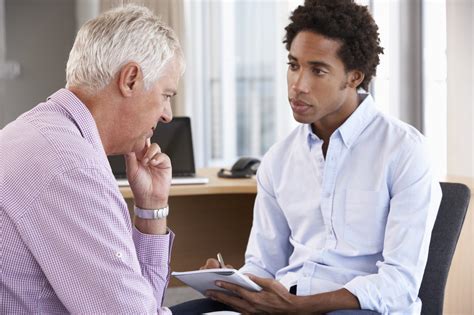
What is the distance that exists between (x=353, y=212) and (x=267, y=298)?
0.33 metres

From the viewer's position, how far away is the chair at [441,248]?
2154 millimetres

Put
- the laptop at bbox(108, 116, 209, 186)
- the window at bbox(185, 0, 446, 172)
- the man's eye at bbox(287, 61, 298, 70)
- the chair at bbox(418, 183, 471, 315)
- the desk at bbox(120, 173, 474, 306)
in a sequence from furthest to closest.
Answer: the window at bbox(185, 0, 446, 172) < the desk at bbox(120, 173, 474, 306) < the laptop at bbox(108, 116, 209, 186) < the man's eye at bbox(287, 61, 298, 70) < the chair at bbox(418, 183, 471, 315)

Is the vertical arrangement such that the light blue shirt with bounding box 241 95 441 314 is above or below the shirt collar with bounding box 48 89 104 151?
below

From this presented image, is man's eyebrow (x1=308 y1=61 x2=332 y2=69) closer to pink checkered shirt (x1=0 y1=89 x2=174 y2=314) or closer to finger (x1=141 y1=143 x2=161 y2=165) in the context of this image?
finger (x1=141 y1=143 x2=161 y2=165)

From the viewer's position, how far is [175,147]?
Result: 122 inches

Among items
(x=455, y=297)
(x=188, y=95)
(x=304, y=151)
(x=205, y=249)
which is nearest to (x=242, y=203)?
(x=205, y=249)

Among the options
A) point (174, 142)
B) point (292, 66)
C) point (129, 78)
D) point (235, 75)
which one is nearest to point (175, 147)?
point (174, 142)

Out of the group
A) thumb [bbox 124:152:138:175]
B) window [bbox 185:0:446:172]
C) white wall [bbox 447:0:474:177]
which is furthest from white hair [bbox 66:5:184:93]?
window [bbox 185:0:446:172]

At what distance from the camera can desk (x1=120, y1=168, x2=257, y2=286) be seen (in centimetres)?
349

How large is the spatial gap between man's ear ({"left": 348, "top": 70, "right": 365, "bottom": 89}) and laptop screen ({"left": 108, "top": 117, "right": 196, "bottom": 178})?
3.25 feet

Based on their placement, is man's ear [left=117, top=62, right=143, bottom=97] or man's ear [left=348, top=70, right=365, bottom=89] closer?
man's ear [left=117, top=62, right=143, bottom=97]

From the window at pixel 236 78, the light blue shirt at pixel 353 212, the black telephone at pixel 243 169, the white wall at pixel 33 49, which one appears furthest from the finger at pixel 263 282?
the white wall at pixel 33 49

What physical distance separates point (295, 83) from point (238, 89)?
5.12 meters

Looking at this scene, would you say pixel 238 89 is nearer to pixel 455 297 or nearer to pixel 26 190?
pixel 455 297
